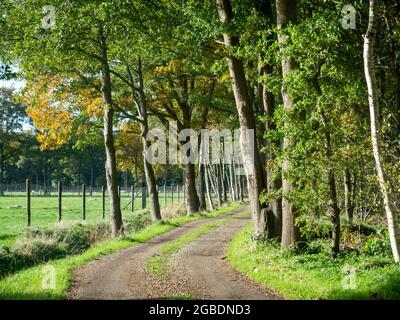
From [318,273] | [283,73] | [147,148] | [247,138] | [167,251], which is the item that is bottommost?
[167,251]

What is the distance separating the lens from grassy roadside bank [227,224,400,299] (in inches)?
336

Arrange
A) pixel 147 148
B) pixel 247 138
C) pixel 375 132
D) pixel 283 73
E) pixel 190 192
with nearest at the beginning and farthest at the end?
pixel 375 132, pixel 283 73, pixel 247 138, pixel 147 148, pixel 190 192

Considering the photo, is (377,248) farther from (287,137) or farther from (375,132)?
(375,132)

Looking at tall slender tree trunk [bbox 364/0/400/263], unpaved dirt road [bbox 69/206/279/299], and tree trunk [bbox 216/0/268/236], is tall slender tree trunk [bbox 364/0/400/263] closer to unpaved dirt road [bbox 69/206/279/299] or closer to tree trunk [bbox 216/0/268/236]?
unpaved dirt road [bbox 69/206/279/299]

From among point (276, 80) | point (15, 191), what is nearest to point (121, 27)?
point (276, 80)

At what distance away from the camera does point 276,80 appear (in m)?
12.4

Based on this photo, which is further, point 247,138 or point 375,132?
point 247,138

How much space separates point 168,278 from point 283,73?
236 inches

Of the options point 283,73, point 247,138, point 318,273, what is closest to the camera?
point 318,273

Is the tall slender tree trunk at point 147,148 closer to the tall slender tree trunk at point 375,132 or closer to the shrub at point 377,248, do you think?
the shrub at point 377,248

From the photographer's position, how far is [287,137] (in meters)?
11.9

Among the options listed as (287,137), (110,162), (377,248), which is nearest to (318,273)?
(287,137)

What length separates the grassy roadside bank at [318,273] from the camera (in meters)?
8.54

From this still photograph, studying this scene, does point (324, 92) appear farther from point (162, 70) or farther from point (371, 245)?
point (162, 70)
